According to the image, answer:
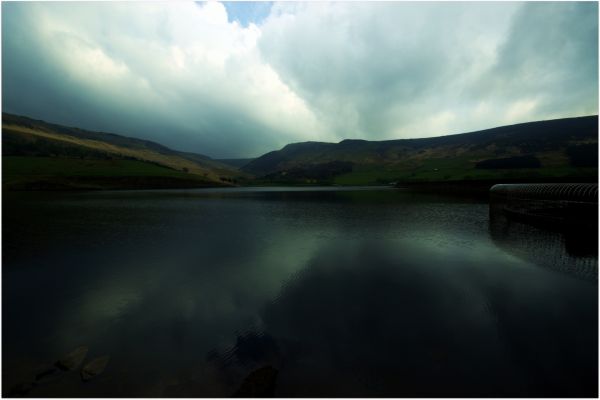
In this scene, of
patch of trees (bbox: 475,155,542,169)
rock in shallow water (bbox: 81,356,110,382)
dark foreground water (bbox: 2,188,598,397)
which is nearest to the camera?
dark foreground water (bbox: 2,188,598,397)

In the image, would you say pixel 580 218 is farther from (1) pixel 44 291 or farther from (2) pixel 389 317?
(1) pixel 44 291

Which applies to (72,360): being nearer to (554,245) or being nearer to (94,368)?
(94,368)

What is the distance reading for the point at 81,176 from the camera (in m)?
118

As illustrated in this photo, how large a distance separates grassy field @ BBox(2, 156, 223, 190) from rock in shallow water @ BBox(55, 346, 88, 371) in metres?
129

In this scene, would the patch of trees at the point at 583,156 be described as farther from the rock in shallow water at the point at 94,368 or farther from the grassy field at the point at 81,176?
the grassy field at the point at 81,176

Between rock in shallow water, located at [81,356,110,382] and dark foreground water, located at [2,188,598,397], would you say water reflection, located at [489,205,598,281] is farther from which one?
rock in shallow water, located at [81,356,110,382]

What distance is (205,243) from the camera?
73.6ft

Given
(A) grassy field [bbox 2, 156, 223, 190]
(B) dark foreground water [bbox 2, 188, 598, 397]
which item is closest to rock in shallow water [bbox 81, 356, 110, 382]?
(B) dark foreground water [bbox 2, 188, 598, 397]

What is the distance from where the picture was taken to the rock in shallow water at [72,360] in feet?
24.2

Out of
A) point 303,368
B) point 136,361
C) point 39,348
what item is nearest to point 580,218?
point 303,368

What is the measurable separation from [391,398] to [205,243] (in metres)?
19.0

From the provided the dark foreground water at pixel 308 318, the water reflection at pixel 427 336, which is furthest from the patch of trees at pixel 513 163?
the water reflection at pixel 427 336

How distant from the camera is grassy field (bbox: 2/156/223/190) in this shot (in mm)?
103838

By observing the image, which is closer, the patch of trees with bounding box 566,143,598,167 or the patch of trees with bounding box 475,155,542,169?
the patch of trees with bounding box 566,143,598,167
